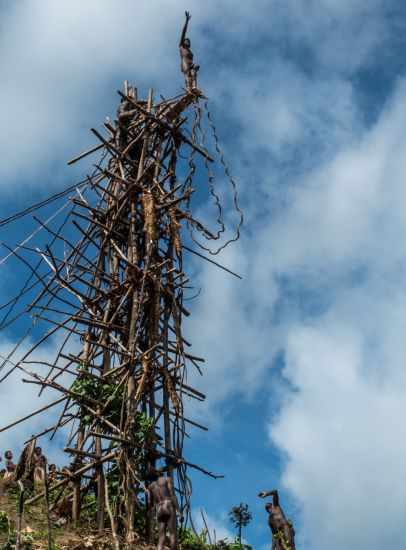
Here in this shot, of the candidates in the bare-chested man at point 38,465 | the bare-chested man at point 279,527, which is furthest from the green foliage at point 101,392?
the bare-chested man at point 38,465

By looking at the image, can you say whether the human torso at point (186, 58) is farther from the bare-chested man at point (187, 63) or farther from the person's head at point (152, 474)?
the person's head at point (152, 474)

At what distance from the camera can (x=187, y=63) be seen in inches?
674

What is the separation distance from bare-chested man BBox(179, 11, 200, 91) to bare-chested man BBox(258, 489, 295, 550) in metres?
8.61

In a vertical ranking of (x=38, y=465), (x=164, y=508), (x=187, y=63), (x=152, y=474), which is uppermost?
(x=187, y=63)

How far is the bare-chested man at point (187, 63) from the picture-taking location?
16781 millimetres

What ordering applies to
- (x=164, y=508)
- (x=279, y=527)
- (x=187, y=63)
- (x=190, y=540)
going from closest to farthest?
(x=164, y=508) < (x=279, y=527) < (x=190, y=540) < (x=187, y=63)

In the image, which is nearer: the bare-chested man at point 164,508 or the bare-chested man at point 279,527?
the bare-chested man at point 164,508

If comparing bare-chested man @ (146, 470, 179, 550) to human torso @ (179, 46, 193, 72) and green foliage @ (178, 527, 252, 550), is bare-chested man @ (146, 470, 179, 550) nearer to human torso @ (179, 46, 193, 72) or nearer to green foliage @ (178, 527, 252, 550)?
green foliage @ (178, 527, 252, 550)

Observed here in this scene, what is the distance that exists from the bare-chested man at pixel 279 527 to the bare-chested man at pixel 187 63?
8605 mm

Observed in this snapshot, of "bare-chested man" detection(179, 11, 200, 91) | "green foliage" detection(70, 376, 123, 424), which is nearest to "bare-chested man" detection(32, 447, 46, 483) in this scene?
"green foliage" detection(70, 376, 123, 424)

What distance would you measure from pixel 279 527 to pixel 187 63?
386 inches

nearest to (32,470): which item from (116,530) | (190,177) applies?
(116,530)

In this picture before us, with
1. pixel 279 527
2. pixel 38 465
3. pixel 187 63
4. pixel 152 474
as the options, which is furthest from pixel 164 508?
pixel 187 63

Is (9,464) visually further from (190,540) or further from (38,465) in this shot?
(190,540)
